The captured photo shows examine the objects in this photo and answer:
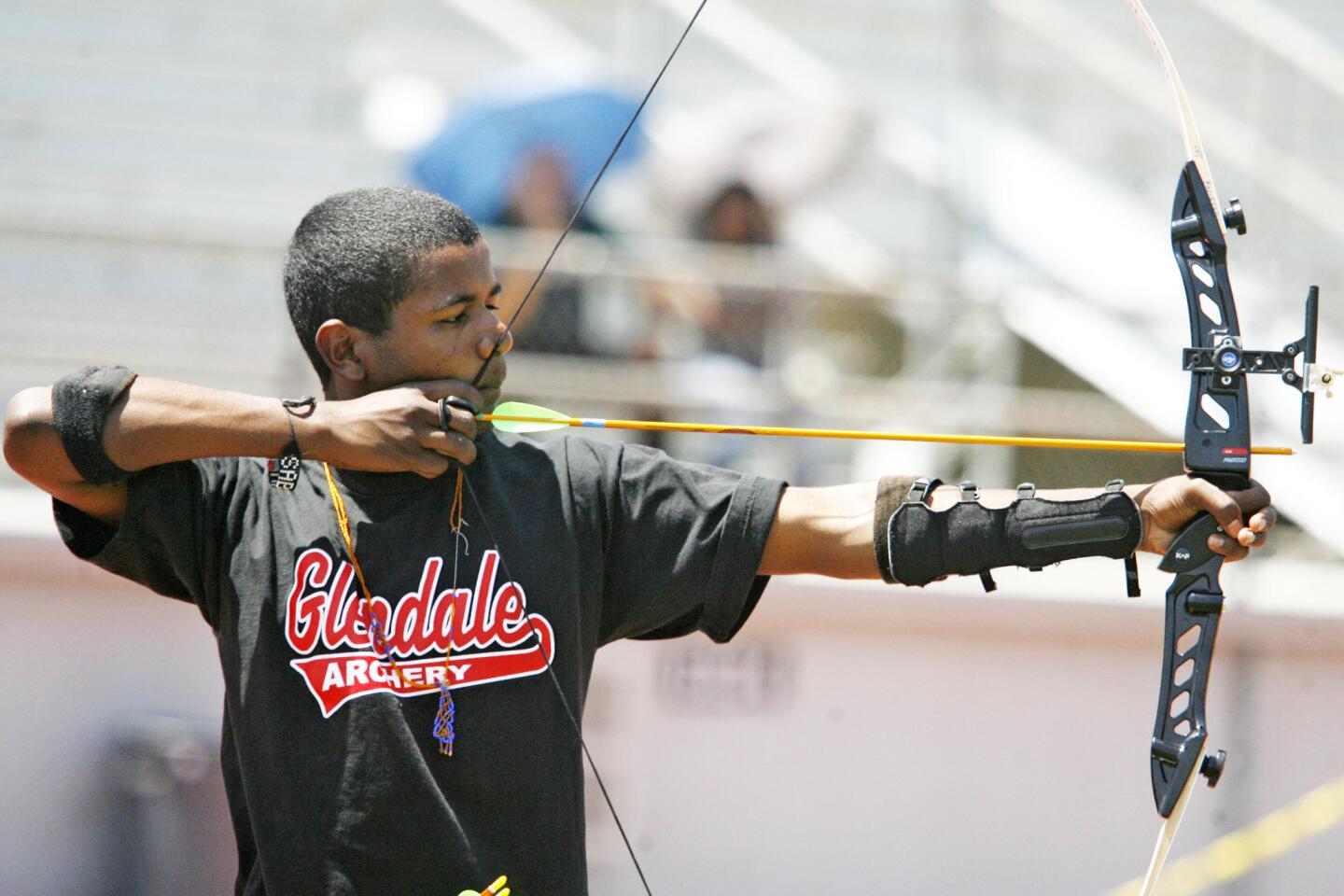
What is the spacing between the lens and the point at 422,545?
5.54 feet

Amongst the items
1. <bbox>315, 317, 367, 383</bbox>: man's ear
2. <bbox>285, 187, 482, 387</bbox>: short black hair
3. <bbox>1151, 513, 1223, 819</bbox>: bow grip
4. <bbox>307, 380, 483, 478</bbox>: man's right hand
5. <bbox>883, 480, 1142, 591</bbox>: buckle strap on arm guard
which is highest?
<bbox>285, 187, 482, 387</bbox>: short black hair

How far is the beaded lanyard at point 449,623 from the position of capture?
5.28 ft

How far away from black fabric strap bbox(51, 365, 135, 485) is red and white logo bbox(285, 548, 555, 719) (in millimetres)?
239

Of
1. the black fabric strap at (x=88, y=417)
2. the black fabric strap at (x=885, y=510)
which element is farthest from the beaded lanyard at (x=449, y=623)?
the black fabric strap at (x=885, y=510)

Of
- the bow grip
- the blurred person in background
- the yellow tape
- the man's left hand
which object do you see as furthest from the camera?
the blurred person in background

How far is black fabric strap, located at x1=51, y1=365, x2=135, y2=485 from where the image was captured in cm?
161

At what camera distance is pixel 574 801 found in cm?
164

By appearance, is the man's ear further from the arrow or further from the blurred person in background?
the blurred person in background

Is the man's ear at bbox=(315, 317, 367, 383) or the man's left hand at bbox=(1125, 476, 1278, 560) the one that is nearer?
the man's left hand at bbox=(1125, 476, 1278, 560)

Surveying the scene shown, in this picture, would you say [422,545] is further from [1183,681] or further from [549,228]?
[549,228]

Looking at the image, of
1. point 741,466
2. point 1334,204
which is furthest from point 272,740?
point 1334,204

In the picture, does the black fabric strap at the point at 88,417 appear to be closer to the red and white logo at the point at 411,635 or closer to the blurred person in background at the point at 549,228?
the red and white logo at the point at 411,635

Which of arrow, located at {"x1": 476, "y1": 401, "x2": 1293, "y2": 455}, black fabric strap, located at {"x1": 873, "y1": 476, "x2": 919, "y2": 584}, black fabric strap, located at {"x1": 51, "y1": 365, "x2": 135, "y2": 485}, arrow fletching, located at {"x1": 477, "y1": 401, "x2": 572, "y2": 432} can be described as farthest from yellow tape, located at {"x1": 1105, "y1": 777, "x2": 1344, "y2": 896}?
black fabric strap, located at {"x1": 51, "y1": 365, "x2": 135, "y2": 485}

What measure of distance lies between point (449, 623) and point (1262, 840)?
94.0 inches
